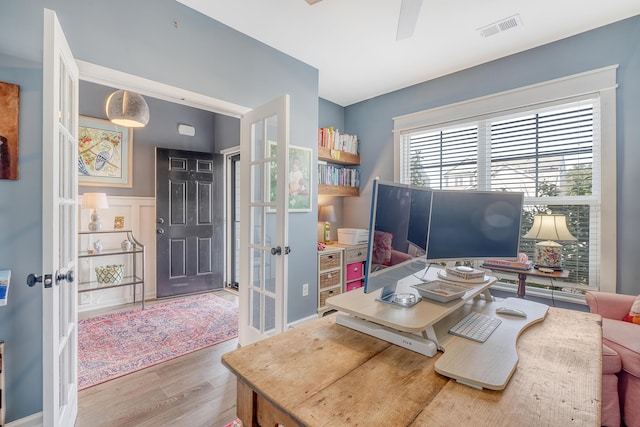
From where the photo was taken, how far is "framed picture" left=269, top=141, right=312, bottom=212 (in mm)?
2879

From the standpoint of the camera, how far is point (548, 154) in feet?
8.64

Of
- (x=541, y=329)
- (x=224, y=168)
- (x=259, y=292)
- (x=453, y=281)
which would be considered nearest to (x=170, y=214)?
(x=224, y=168)

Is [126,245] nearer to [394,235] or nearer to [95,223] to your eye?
[95,223]

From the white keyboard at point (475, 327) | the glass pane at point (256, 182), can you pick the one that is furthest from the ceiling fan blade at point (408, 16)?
the white keyboard at point (475, 327)

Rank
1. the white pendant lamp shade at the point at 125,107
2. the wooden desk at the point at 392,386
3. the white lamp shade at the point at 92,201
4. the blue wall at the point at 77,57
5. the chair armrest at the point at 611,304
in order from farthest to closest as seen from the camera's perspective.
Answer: the white lamp shade at the point at 92,201 → the white pendant lamp shade at the point at 125,107 → the chair armrest at the point at 611,304 → the blue wall at the point at 77,57 → the wooden desk at the point at 392,386

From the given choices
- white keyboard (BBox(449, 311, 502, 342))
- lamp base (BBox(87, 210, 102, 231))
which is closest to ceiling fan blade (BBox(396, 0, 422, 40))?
white keyboard (BBox(449, 311, 502, 342))

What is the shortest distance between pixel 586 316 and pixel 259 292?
201 cm

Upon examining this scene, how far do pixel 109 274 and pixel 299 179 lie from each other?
2.51 metres

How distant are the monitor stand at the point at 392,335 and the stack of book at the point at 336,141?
8.52 ft

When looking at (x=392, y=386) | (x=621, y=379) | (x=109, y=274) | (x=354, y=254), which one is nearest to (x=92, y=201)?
(x=109, y=274)

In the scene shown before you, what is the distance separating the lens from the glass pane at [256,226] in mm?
2426

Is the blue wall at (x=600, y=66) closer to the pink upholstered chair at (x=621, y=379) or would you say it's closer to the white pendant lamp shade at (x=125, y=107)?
the pink upholstered chair at (x=621, y=379)

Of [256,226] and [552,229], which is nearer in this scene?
[552,229]

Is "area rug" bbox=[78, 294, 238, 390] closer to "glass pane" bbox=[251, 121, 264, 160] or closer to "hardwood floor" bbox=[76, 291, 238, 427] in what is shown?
"hardwood floor" bbox=[76, 291, 238, 427]
